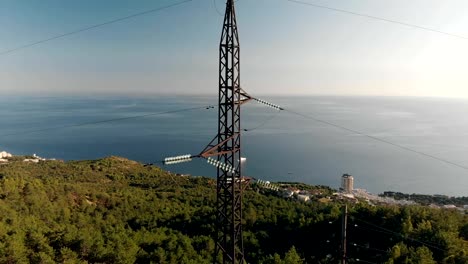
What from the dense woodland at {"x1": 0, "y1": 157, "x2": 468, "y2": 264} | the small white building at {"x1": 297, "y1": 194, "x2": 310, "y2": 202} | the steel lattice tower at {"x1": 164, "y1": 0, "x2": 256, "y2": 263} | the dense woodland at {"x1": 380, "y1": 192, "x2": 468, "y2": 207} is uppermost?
the steel lattice tower at {"x1": 164, "y1": 0, "x2": 256, "y2": 263}

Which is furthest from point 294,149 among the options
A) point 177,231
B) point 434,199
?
point 177,231

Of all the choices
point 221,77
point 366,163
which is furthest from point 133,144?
point 221,77

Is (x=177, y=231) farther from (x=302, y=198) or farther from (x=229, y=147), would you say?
(x=302, y=198)

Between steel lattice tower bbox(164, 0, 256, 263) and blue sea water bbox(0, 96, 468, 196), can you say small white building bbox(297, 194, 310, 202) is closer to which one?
blue sea water bbox(0, 96, 468, 196)

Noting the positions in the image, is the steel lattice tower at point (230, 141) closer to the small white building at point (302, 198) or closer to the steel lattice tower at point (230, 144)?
the steel lattice tower at point (230, 144)

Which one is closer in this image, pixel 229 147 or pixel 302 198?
pixel 229 147

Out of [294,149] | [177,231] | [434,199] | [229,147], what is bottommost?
[434,199]

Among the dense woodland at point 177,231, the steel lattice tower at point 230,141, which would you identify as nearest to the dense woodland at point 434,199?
the dense woodland at point 177,231

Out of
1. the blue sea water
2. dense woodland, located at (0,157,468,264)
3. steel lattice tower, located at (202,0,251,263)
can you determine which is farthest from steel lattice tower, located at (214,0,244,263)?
the blue sea water

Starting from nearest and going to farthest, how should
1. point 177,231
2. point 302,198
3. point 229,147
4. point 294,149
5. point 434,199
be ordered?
point 229,147 → point 177,231 → point 302,198 → point 434,199 → point 294,149
